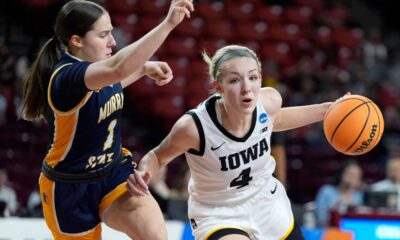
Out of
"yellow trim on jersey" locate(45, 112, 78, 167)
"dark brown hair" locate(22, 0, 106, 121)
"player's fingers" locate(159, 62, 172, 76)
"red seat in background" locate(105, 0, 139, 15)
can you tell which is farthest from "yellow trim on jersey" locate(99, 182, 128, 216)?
"red seat in background" locate(105, 0, 139, 15)

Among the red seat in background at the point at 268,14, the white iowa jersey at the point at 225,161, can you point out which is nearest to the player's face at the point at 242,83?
the white iowa jersey at the point at 225,161

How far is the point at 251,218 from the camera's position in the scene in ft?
14.5

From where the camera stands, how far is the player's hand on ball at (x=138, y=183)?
4090 mm

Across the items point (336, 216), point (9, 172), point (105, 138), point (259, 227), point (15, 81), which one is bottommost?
point (9, 172)

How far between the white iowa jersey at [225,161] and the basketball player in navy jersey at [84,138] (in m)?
0.35

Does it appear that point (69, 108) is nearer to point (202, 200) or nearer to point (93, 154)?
point (93, 154)

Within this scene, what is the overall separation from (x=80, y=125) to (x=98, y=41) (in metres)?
0.46

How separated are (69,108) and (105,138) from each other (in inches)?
12.1

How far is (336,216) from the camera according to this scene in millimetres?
6875

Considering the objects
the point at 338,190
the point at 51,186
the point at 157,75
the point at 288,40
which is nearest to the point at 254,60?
the point at 157,75

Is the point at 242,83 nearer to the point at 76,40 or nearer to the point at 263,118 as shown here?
the point at 263,118

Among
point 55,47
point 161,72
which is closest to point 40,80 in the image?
point 55,47

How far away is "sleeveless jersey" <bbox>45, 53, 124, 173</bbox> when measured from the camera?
4062mm

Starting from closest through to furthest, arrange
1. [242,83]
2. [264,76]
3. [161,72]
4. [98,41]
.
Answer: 1. [161,72]
2. [98,41]
3. [242,83]
4. [264,76]
